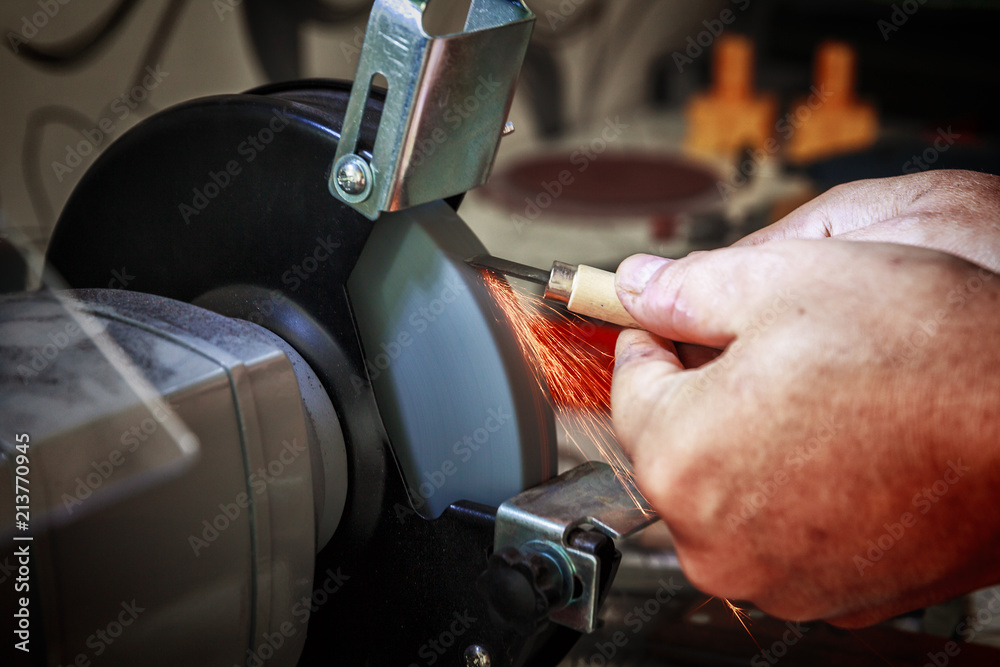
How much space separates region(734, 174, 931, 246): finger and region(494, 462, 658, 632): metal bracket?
10.7 inches

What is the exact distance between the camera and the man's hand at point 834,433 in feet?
1.72

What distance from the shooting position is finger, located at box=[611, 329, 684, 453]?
0.60 meters

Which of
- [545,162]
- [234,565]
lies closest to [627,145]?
[545,162]

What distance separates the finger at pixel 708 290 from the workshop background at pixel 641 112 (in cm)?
45

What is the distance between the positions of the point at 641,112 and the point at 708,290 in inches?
178

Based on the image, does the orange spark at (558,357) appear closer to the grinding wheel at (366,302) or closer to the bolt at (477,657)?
the grinding wheel at (366,302)

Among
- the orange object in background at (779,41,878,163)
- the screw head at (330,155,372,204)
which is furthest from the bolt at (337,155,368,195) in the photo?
the orange object in background at (779,41,878,163)

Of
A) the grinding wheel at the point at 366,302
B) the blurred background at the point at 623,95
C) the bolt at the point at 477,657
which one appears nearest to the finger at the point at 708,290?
the grinding wheel at the point at 366,302

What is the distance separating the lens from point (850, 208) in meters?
0.78

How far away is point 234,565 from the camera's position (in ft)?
1.99

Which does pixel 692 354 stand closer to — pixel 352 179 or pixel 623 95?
pixel 352 179

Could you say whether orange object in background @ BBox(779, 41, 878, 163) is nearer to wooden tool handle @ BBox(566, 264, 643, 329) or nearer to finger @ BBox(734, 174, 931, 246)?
finger @ BBox(734, 174, 931, 246)

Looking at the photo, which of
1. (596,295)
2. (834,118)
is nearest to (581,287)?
(596,295)

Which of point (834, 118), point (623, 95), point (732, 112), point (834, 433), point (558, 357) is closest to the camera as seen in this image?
point (834, 433)
